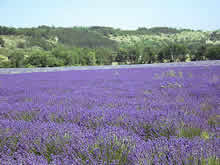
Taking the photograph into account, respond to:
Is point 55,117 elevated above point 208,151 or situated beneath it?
situated beneath

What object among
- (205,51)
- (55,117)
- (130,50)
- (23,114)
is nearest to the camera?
(55,117)

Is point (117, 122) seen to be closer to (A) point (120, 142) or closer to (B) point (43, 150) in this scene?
(A) point (120, 142)

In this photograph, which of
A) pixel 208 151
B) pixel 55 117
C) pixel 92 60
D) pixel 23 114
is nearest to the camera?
pixel 208 151

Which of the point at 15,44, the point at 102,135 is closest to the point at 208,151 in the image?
the point at 102,135

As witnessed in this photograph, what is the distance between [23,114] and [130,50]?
4364cm

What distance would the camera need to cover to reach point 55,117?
8.62ft

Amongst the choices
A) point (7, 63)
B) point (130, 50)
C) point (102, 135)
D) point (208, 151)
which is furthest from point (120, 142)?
point (130, 50)

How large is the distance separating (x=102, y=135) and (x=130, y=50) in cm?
4475

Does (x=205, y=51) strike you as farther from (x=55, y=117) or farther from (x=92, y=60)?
(x=55, y=117)

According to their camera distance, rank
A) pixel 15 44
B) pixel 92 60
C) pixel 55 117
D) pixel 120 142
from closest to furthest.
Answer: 1. pixel 120 142
2. pixel 55 117
3. pixel 92 60
4. pixel 15 44

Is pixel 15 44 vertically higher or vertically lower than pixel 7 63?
higher

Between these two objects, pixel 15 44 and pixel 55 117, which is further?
pixel 15 44

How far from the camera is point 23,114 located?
9.57 ft

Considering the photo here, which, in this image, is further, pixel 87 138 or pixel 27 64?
pixel 27 64
